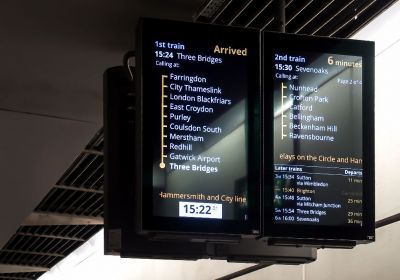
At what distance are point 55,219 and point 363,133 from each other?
7.83 meters

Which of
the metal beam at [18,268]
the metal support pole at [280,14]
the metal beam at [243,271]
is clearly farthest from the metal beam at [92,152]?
the metal beam at [18,268]

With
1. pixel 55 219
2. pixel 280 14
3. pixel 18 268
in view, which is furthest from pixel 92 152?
pixel 18 268

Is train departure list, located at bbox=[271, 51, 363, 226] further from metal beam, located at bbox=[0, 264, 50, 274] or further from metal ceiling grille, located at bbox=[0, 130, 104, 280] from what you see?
metal beam, located at bbox=[0, 264, 50, 274]

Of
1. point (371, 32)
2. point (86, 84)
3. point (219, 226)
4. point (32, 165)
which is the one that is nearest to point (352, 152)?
point (219, 226)

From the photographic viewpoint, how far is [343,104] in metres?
4.32

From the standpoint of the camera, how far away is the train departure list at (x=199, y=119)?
4.00 metres

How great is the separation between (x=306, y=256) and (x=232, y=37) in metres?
1.25

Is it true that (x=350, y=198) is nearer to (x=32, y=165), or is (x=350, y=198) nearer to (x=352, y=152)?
(x=352, y=152)

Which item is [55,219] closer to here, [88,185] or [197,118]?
[88,185]

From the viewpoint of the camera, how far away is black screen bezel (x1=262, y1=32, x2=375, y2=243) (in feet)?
13.3

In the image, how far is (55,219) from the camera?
11523 millimetres

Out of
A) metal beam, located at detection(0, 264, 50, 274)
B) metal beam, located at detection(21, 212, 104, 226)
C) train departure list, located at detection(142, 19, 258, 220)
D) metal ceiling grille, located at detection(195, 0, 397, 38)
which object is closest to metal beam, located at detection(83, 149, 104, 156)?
metal beam, located at detection(21, 212, 104, 226)

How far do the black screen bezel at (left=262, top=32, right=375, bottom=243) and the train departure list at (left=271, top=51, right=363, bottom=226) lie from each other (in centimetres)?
3

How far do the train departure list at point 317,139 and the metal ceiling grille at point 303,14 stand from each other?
0.85m
